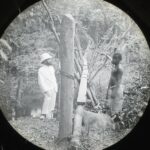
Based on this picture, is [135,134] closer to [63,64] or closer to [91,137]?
[91,137]

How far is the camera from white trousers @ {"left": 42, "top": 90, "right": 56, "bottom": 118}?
7.10 ft

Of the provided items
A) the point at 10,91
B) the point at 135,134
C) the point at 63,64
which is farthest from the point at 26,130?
the point at 135,134

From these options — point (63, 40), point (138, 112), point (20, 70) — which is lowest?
point (138, 112)

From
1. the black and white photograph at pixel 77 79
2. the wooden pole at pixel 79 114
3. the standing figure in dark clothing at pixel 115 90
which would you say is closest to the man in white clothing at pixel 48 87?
the black and white photograph at pixel 77 79

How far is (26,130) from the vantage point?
7.15 ft

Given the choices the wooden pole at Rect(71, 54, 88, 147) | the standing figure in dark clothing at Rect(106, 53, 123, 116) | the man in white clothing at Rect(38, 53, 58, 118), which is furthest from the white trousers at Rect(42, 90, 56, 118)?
the standing figure in dark clothing at Rect(106, 53, 123, 116)

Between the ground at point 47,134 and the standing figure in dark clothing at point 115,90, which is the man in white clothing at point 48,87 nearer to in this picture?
the ground at point 47,134

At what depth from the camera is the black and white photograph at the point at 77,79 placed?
2164mm

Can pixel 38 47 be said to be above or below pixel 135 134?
above

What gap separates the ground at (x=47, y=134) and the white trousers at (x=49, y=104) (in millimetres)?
35

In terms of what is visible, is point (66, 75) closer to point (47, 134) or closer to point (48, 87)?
point (48, 87)

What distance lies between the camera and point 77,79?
2174mm

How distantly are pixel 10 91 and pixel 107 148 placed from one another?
51 centimetres

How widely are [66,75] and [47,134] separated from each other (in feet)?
0.93
